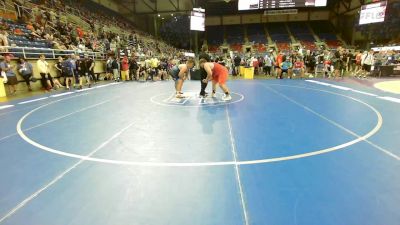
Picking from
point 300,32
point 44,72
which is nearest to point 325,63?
point 44,72

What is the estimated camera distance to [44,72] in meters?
10.1

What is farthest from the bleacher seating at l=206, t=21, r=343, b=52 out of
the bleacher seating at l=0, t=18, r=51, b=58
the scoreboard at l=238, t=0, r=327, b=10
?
the bleacher seating at l=0, t=18, r=51, b=58

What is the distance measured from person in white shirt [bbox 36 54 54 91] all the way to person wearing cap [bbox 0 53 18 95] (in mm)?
910

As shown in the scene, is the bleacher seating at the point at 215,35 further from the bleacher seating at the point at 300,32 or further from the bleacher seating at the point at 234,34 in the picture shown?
the bleacher seating at the point at 300,32

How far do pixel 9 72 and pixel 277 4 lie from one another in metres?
15.5

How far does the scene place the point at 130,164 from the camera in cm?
306

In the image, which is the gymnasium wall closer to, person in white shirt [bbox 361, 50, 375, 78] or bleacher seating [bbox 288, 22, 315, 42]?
bleacher seating [bbox 288, 22, 315, 42]

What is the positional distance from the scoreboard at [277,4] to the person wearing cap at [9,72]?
13996mm

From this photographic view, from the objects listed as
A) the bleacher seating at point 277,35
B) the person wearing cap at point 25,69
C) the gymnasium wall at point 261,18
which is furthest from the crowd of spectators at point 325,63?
the gymnasium wall at point 261,18

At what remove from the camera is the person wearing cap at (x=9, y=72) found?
29.6ft

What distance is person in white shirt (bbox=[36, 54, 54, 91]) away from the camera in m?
9.93

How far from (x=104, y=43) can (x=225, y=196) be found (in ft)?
56.6

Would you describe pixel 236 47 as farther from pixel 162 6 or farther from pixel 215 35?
pixel 162 6

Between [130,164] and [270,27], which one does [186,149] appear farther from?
[270,27]
